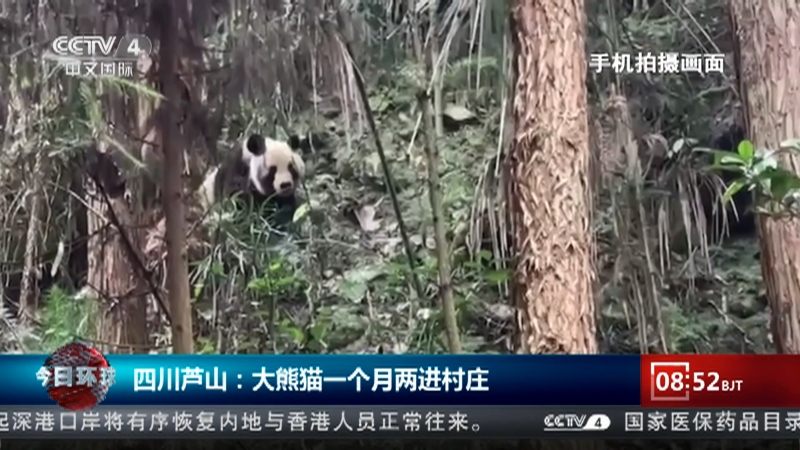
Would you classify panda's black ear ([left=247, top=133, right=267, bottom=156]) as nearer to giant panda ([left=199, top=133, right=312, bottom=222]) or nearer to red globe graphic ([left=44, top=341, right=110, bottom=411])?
giant panda ([left=199, top=133, right=312, bottom=222])

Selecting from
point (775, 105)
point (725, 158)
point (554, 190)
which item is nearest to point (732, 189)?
point (725, 158)

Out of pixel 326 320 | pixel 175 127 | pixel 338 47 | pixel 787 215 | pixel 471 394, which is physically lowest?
pixel 471 394

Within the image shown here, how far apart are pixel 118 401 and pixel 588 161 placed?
5.02 ft

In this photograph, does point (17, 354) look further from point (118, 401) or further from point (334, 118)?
point (334, 118)

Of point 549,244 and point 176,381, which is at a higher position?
point 549,244

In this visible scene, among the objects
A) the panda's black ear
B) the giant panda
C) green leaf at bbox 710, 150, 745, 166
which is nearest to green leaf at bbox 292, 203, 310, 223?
the giant panda

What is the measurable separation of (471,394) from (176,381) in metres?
0.85

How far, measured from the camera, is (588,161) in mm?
3197

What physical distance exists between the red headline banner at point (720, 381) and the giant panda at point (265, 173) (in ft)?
3.73

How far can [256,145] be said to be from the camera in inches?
125

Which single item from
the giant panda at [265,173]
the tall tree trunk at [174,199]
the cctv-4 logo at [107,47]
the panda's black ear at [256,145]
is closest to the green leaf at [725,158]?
the giant panda at [265,173]

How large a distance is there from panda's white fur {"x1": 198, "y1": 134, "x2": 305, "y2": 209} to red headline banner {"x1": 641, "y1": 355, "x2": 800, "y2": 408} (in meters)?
1.15

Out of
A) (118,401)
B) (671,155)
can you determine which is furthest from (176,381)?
(671,155)

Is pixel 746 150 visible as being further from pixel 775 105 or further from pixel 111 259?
pixel 111 259
